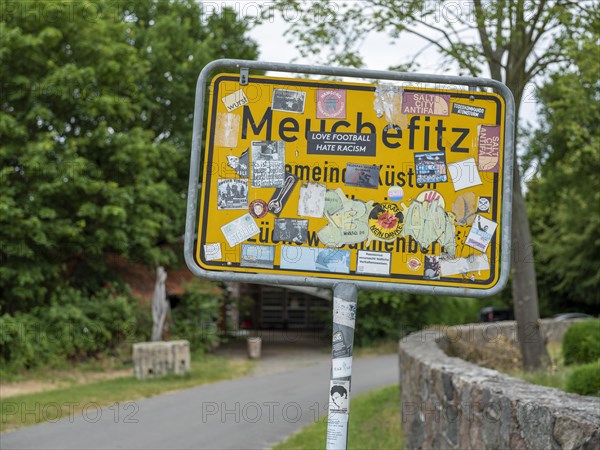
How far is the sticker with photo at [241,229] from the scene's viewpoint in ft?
8.98

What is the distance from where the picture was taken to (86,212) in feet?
59.7

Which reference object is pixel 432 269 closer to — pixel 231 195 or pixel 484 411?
pixel 231 195

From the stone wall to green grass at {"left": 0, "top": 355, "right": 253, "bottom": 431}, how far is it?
5.26 m

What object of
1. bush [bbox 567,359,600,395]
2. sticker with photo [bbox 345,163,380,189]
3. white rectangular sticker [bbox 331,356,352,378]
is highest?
sticker with photo [bbox 345,163,380,189]

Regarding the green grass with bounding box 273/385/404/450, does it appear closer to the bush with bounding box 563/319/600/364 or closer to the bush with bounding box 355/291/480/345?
the bush with bounding box 563/319/600/364

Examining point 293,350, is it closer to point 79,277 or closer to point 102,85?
point 79,277

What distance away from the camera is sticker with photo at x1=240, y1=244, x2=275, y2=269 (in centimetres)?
273

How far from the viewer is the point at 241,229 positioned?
2740 millimetres

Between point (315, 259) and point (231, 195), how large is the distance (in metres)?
0.37

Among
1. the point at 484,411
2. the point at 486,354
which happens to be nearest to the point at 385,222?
the point at 484,411

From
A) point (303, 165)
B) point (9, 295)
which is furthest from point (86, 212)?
point (303, 165)

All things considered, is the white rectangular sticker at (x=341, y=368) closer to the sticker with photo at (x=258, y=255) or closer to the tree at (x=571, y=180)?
the sticker with photo at (x=258, y=255)

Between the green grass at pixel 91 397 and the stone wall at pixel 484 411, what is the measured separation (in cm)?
526

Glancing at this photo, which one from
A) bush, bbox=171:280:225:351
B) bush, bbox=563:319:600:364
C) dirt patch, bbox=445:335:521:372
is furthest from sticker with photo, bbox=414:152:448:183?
bush, bbox=171:280:225:351
